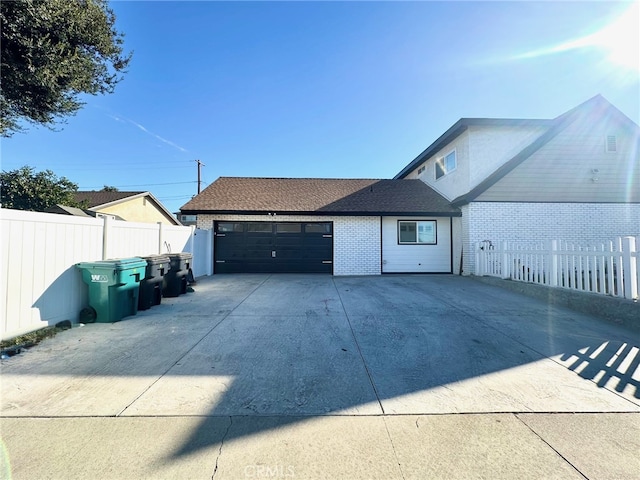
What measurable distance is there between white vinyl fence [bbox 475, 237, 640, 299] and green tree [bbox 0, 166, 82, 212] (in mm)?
22293

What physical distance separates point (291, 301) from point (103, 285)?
366 cm

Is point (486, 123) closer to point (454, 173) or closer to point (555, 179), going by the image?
point (454, 173)

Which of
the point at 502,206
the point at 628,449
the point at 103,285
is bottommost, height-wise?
the point at 628,449

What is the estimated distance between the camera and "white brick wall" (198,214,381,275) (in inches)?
471

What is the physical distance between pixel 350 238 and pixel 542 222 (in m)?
7.11

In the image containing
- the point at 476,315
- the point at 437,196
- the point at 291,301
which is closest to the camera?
the point at 476,315

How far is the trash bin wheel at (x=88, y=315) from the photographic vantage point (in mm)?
5074

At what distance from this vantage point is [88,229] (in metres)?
5.45

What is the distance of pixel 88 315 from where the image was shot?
5.09 meters

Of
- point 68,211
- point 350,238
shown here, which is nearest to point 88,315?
point 350,238

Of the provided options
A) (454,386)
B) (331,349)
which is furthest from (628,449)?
(331,349)

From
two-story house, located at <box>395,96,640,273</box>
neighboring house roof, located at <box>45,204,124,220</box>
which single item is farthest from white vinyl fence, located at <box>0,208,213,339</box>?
two-story house, located at <box>395,96,640,273</box>

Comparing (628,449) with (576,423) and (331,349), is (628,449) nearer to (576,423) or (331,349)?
(576,423)

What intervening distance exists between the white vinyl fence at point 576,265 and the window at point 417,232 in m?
2.68
